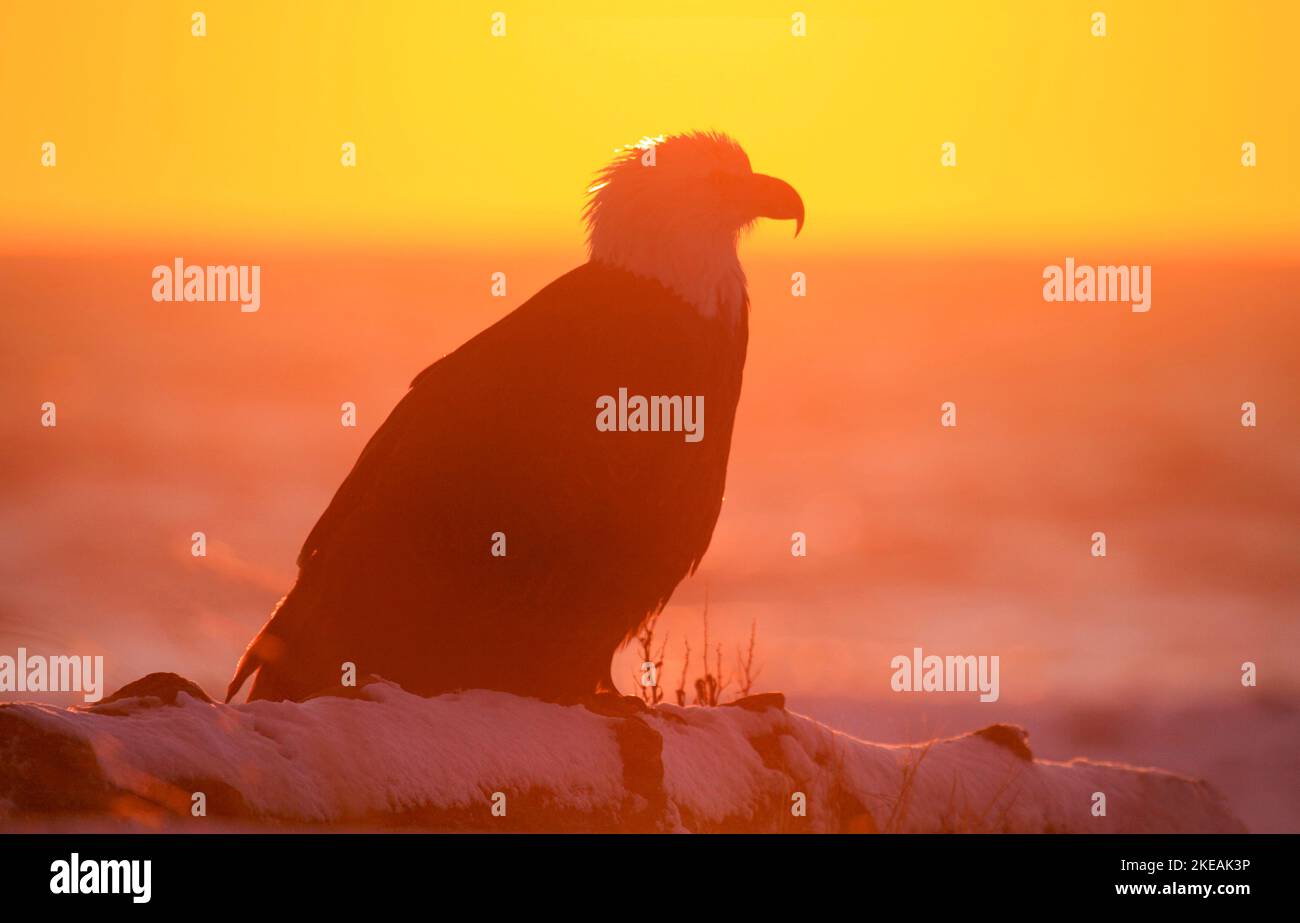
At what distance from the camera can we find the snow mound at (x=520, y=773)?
591 cm

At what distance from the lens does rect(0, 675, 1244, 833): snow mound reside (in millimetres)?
5906

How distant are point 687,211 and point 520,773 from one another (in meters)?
3.22

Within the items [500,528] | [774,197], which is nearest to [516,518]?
[500,528]

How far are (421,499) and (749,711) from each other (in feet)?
5.52

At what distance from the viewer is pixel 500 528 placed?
7691mm

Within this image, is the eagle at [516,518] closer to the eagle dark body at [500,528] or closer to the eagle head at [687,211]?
the eagle dark body at [500,528]

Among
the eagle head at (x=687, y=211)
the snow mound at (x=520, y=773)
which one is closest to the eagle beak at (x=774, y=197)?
the eagle head at (x=687, y=211)

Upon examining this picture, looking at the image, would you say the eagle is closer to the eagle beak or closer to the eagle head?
the eagle head

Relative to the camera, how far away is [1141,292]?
33.7ft

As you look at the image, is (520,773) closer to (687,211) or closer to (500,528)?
(500,528)

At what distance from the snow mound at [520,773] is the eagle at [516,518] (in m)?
0.66

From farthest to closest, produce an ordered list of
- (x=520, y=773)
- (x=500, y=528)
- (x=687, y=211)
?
(x=687, y=211)
(x=500, y=528)
(x=520, y=773)
